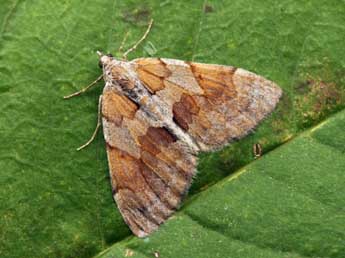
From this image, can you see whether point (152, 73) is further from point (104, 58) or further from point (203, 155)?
point (203, 155)

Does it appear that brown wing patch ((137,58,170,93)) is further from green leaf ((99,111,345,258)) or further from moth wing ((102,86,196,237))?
green leaf ((99,111,345,258))

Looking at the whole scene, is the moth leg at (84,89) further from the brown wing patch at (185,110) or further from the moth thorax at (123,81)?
the brown wing patch at (185,110)

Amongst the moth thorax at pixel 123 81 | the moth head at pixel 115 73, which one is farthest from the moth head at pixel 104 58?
the moth thorax at pixel 123 81

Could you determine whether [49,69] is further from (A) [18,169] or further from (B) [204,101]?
(B) [204,101]

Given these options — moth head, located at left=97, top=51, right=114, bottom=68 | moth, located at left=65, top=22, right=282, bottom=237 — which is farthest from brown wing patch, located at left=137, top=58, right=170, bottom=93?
moth head, located at left=97, top=51, right=114, bottom=68

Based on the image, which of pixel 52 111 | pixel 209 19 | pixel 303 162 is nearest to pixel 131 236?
pixel 52 111
